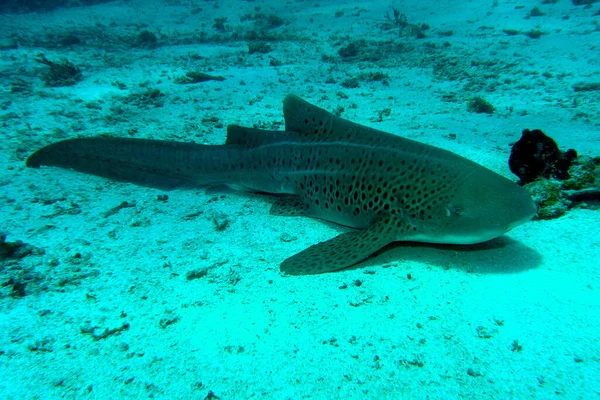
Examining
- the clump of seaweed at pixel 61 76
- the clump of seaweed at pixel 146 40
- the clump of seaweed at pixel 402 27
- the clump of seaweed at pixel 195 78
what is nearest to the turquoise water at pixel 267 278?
the clump of seaweed at pixel 61 76

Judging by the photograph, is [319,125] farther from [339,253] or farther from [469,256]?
[469,256]

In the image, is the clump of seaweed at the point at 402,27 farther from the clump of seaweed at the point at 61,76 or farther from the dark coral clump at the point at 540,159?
the clump of seaweed at the point at 61,76

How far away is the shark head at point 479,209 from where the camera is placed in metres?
2.74

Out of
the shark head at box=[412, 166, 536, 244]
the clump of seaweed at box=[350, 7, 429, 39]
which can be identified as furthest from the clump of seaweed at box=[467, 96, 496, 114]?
the clump of seaweed at box=[350, 7, 429, 39]

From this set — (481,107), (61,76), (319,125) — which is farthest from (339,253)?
(61,76)

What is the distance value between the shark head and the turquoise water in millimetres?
314

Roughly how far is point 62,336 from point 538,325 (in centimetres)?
348

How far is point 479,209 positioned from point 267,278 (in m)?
2.03

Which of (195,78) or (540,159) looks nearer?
(540,159)

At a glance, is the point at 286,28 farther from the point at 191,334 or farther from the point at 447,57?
the point at 191,334

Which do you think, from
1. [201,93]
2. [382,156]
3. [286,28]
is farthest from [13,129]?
[286,28]

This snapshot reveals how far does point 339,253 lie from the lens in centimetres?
317

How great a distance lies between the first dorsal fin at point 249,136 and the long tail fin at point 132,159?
0.39 meters

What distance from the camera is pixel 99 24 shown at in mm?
18672
